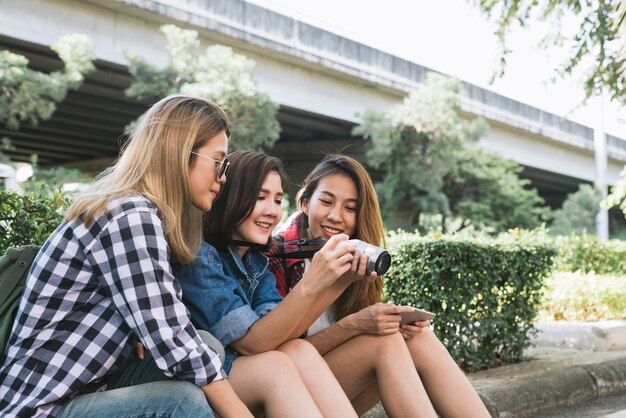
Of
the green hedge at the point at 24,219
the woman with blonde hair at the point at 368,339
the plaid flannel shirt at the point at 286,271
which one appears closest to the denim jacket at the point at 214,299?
the woman with blonde hair at the point at 368,339

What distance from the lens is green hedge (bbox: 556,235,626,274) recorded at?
11.3 m

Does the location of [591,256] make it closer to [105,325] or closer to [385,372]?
[385,372]

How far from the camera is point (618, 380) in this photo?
5027 mm

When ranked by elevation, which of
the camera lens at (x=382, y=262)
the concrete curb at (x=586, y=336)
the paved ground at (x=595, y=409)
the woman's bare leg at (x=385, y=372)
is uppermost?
the camera lens at (x=382, y=262)

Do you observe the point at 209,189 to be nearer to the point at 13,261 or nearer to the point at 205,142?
the point at 205,142

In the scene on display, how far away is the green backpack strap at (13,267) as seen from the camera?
2.00 m

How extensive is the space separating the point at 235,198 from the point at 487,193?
25.6 m

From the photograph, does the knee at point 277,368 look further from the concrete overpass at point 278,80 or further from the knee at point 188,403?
the concrete overpass at point 278,80

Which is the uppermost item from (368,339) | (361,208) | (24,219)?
(361,208)

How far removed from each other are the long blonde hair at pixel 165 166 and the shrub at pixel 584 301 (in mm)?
5622

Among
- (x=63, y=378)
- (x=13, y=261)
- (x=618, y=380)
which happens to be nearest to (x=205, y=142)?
(x=13, y=261)

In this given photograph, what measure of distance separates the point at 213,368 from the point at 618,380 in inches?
155

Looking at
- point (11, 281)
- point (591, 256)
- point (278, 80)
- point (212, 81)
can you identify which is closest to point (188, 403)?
point (11, 281)

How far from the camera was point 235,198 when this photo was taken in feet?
8.63
